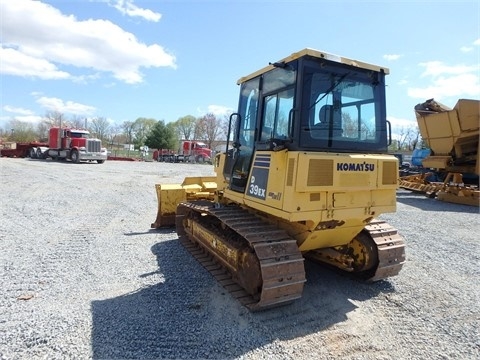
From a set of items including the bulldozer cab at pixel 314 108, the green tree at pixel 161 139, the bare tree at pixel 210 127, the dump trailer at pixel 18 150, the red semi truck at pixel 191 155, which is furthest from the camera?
the bare tree at pixel 210 127

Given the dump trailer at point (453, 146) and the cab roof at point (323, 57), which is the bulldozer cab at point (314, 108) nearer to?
the cab roof at point (323, 57)

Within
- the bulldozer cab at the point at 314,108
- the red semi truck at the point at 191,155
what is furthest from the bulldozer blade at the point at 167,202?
the red semi truck at the point at 191,155

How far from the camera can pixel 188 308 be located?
3.95 m

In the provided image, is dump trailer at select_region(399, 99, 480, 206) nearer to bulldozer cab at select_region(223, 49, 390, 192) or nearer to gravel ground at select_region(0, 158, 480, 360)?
gravel ground at select_region(0, 158, 480, 360)

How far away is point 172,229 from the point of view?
24.3ft

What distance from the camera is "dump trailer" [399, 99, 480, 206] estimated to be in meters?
12.2

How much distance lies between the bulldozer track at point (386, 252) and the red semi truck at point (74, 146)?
2550 cm

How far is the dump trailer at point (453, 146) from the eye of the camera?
1219cm

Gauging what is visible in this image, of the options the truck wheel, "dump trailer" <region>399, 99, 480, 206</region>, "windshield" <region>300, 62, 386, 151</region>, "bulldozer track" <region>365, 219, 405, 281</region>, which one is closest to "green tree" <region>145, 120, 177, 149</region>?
the truck wheel

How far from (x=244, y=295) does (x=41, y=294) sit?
2.48 m

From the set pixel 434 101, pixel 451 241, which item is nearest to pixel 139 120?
pixel 434 101

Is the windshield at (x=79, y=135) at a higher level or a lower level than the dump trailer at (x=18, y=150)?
higher

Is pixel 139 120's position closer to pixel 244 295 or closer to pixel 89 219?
pixel 89 219

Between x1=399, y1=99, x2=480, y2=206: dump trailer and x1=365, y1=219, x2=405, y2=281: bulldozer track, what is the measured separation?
948 cm
